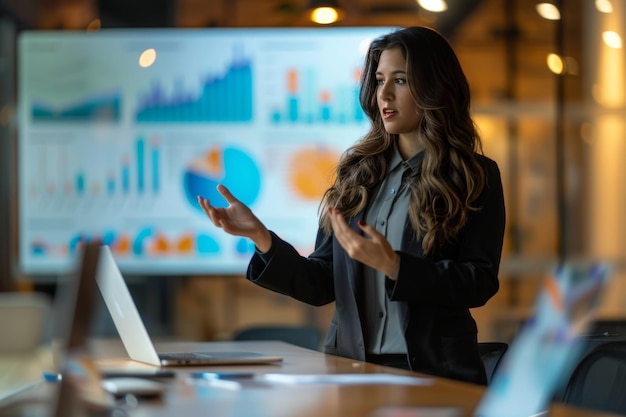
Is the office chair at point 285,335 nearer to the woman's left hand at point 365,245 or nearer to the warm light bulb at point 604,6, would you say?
the woman's left hand at point 365,245

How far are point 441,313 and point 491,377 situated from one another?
351 mm

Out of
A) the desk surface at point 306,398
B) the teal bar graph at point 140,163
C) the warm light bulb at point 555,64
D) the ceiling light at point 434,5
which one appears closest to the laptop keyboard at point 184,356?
the desk surface at point 306,398

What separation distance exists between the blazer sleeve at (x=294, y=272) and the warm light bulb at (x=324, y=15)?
447 centimetres

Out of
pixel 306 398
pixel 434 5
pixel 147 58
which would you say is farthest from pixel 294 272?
pixel 434 5

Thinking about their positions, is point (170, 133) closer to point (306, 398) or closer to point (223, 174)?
point (223, 174)

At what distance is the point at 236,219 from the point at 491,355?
0.92 m

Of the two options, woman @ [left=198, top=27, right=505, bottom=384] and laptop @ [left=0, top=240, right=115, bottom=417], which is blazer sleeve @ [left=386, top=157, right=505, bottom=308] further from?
laptop @ [left=0, top=240, right=115, bottom=417]

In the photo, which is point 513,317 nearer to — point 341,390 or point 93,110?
point 93,110

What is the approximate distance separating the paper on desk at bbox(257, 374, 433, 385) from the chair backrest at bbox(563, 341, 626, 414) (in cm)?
48

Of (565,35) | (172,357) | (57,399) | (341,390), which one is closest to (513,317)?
(565,35)

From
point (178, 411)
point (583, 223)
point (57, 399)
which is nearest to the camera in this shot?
point (57, 399)

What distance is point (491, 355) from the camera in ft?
10.8

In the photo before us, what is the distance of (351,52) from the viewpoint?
289 inches

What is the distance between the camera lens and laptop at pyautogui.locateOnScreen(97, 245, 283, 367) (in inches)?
99.2
